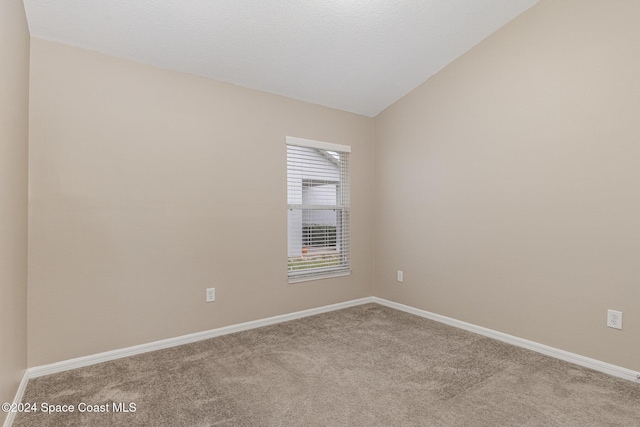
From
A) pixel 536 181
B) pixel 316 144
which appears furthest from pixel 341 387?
pixel 316 144

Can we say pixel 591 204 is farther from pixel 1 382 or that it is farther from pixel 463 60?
pixel 1 382

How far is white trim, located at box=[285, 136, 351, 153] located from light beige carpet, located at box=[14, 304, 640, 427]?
1.92 m

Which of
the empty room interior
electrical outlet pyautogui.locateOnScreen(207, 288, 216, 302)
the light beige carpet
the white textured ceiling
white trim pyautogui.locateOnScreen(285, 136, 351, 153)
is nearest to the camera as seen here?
the light beige carpet

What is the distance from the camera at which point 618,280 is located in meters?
2.28

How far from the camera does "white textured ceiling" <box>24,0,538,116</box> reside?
2225 mm

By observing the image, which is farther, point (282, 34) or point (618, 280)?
point (282, 34)

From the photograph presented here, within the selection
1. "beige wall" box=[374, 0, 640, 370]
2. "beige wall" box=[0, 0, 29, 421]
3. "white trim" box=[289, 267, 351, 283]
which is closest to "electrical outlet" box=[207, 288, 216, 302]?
"white trim" box=[289, 267, 351, 283]

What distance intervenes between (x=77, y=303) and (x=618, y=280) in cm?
376

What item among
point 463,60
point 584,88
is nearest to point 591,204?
point 584,88

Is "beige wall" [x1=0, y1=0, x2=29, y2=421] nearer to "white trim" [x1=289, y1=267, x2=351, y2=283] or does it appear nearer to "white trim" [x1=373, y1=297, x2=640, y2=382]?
"white trim" [x1=289, y1=267, x2=351, y2=283]

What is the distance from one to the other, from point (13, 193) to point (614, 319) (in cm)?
380

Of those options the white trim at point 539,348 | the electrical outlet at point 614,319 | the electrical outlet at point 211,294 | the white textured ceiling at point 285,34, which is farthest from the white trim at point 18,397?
the electrical outlet at point 614,319

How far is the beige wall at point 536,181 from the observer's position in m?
2.27

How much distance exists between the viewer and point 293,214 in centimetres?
354
